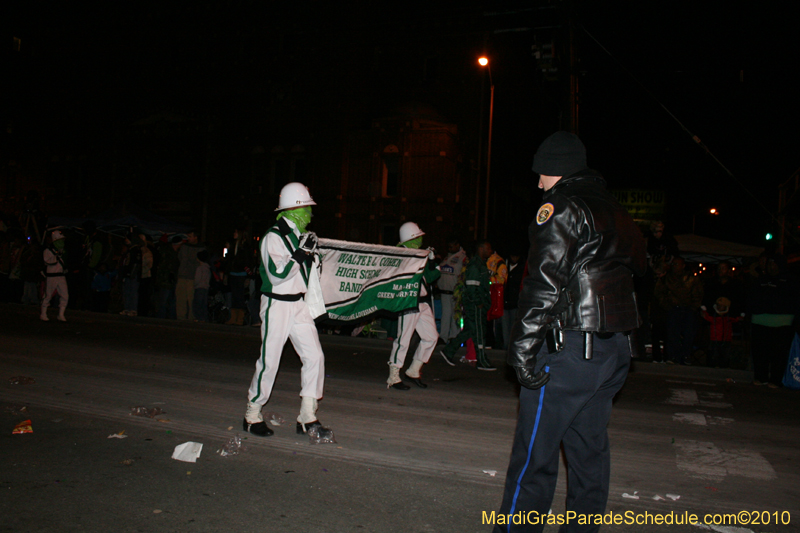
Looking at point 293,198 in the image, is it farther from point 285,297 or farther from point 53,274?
point 53,274

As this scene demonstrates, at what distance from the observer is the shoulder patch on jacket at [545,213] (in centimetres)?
299

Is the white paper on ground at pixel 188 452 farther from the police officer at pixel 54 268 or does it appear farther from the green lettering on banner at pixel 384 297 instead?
the police officer at pixel 54 268

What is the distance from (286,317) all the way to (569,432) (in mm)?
3098

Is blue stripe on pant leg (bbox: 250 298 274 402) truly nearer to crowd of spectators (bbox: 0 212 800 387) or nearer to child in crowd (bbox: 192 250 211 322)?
crowd of spectators (bbox: 0 212 800 387)

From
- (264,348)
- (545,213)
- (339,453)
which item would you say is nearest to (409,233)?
(264,348)

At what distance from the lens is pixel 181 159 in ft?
115

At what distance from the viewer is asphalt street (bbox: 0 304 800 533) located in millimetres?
3912

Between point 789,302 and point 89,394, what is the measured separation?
10.2m

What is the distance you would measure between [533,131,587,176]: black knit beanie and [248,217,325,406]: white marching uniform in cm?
281

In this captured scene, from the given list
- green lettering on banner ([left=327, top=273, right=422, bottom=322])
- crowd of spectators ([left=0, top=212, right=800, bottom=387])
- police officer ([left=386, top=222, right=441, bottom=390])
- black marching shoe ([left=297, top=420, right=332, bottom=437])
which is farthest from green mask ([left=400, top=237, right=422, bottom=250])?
black marching shoe ([left=297, top=420, right=332, bottom=437])

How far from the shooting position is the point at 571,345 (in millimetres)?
2975

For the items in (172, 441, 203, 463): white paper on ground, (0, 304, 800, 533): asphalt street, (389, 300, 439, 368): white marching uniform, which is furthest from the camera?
(389, 300, 439, 368): white marching uniform

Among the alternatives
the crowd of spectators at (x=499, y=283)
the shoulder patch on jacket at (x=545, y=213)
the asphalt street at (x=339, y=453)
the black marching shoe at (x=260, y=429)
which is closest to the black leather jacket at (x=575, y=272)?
the shoulder patch on jacket at (x=545, y=213)

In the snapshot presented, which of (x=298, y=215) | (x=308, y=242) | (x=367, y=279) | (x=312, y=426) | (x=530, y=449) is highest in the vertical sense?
(x=298, y=215)
